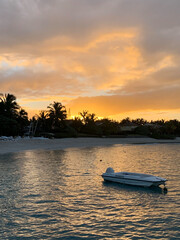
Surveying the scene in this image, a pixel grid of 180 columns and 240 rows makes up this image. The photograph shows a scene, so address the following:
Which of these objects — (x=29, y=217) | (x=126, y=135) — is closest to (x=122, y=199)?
(x=29, y=217)

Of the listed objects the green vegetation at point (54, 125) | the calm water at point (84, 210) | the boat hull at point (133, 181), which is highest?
the green vegetation at point (54, 125)

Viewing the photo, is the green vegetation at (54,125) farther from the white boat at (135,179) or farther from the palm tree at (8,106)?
the white boat at (135,179)

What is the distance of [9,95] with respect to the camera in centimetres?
8794

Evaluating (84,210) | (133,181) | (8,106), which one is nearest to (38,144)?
(8,106)

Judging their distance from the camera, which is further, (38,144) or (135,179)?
(38,144)

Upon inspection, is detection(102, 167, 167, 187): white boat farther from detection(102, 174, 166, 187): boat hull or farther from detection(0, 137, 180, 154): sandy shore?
detection(0, 137, 180, 154): sandy shore

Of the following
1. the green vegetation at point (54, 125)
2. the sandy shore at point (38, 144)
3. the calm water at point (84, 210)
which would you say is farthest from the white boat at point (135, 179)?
the green vegetation at point (54, 125)

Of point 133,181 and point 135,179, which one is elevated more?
point 135,179

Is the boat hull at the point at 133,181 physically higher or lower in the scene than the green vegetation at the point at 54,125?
lower

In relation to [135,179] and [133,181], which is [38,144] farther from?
[135,179]

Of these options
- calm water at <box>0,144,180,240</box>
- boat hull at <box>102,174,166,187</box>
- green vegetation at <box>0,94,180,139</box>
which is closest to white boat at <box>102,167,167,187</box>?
boat hull at <box>102,174,166,187</box>

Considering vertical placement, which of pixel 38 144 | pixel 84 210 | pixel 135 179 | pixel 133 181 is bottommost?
pixel 84 210

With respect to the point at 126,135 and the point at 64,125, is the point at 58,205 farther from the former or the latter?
the point at 126,135

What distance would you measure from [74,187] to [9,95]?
72.2 meters
